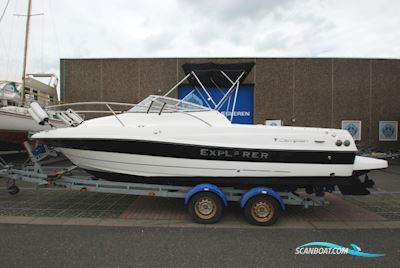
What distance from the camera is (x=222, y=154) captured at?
423 cm

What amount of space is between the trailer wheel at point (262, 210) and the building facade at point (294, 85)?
29.4 ft

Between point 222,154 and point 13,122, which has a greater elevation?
point 13,122

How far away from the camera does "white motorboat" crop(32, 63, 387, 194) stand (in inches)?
165

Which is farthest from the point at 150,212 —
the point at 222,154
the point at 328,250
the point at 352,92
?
the point at 352,92

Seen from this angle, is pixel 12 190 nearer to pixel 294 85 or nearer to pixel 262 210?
pixel 262 210

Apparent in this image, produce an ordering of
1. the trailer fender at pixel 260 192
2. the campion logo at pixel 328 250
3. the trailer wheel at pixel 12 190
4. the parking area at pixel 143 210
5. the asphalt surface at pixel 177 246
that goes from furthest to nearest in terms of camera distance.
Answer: the trailer wheel at pixel 12 190, the parking area at pixel 143 210, the trailer fender at pixel 260 192, the campion logo at pixel 328 250, the asphalt surface at pixel 177 246

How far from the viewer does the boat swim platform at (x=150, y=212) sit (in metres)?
4.34

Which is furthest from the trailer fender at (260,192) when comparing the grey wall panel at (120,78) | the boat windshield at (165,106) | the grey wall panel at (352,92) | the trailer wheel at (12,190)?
the grey wall panel at (352,92)

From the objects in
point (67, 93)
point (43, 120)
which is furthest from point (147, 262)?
point (67, 93)

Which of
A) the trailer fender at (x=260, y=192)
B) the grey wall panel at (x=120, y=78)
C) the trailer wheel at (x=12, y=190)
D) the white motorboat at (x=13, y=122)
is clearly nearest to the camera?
the trailer fender at (x=260, y=192)

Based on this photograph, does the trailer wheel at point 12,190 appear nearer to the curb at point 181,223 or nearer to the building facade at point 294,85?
the curb at point 181,223

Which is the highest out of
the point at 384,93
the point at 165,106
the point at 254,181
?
the point at 384,93

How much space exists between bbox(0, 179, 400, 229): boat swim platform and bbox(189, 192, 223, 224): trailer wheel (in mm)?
106

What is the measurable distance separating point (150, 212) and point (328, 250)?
289cm
